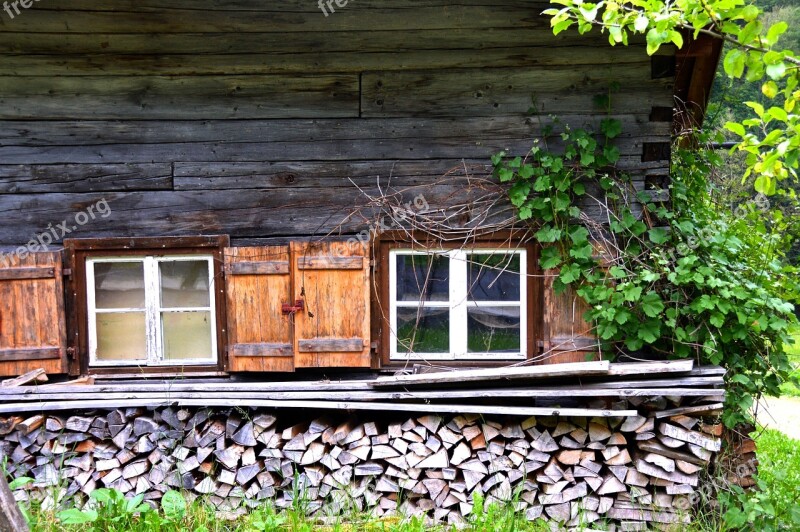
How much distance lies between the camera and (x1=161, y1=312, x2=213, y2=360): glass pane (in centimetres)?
490

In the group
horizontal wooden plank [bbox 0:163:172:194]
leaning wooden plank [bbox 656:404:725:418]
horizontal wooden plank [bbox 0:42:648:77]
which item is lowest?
leaning wooden plank [bbox 656:404:725:418]

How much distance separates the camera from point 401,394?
172 inches

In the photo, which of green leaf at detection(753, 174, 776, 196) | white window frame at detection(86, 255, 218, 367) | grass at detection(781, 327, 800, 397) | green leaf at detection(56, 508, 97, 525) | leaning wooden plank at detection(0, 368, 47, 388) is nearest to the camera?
green leaf at detection(753, 174, 776, 196)

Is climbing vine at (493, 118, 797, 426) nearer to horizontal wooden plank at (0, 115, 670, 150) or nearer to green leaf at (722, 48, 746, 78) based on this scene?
horizontal wooden plank at (0, 115, 670, 150)

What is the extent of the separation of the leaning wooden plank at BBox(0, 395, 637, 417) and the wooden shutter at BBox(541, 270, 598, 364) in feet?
1.79

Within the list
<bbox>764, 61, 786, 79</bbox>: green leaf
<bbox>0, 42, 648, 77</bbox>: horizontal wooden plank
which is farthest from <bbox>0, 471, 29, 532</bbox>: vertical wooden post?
<bbox>764, 61, 786, 79</bbox>: green leaf

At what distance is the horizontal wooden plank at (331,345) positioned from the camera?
183 inches

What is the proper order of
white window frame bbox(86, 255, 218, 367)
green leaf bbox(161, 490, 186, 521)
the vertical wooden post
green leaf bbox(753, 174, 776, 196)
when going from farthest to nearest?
white window frame bbox(86, 255, 218, 367)
green leaf bbox(161, 490, 186, 521)
green leaf bbox(753, 174, 776, 196)
the vertical wooden post

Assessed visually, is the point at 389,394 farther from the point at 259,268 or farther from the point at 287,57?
the point at 287,57

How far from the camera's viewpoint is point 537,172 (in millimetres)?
4535

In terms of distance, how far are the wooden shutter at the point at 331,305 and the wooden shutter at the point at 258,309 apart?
0.39 ft

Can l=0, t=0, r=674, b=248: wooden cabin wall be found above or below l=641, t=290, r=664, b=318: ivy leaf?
above

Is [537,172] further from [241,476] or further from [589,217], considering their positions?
[241,476]

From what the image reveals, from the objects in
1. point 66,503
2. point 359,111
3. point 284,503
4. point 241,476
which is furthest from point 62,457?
point 359,111
